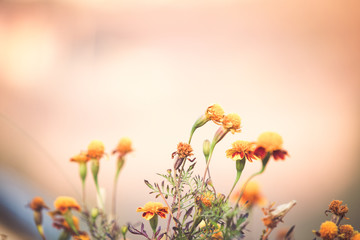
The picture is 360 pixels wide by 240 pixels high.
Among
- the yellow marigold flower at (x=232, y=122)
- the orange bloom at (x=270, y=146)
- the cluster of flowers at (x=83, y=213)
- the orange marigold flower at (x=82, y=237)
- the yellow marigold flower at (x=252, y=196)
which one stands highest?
the yellow marigold flower at (x=232, y=122)

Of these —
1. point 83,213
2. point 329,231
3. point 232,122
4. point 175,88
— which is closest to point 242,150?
point 232,122

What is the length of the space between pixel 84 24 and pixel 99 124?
312mm

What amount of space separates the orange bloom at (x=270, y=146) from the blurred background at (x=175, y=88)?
0.43 meters

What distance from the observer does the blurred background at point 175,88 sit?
0.93 m

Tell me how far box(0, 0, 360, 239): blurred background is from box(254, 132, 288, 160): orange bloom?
1.42ft

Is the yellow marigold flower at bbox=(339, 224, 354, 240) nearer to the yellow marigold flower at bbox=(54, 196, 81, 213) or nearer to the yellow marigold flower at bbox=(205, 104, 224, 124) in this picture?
the yellow marigold flower at bbox=(205, 104, 224, 124)

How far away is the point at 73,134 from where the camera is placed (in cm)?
106

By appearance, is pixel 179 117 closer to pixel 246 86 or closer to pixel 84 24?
pixel 246 86

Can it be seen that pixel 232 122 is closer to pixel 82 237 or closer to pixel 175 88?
pixel 82 237

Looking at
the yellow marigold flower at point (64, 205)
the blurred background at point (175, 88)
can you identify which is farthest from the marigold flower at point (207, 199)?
the blurred background at point (175, 88)

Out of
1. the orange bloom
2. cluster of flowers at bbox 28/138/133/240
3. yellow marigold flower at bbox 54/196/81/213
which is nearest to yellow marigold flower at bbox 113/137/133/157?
cluster of flowers at bbox 28/138/133/240

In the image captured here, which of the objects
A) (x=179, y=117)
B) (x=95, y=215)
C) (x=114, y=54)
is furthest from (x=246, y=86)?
(x=95, y=215)

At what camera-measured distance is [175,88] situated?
1.05m

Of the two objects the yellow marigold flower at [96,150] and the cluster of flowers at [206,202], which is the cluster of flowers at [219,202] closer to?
the cluster of flowers at [206,202]
